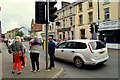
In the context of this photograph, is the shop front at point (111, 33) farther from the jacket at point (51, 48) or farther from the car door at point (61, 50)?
the jacket at point (51, 48)

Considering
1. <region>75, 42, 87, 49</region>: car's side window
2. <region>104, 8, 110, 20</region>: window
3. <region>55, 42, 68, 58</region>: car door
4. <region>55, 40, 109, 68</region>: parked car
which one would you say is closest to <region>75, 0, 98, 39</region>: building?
<region>104, 8, 110, 20</region>: window

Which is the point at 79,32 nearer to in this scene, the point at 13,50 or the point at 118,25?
the point at 118,25

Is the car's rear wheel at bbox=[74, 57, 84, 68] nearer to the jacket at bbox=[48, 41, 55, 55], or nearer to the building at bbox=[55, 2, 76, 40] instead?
the jacket at bbox=[48, 41, 55, 55]

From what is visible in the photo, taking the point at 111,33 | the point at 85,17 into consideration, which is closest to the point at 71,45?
the point at 111,33

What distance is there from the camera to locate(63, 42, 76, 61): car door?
5.90 metres

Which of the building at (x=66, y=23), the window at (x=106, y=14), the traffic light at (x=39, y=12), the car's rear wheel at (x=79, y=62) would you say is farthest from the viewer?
the building at (x=66, y=23)

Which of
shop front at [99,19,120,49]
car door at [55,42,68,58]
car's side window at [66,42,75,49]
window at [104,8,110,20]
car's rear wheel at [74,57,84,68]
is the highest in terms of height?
window at [104,8,110,20]

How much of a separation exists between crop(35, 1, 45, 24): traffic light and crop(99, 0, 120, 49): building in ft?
43.9

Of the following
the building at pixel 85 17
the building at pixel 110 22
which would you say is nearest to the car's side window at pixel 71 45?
the building at pixel 110 22

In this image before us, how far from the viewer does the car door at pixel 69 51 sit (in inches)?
232

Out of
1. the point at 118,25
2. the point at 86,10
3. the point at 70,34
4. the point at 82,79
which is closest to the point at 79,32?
the point at 70,34

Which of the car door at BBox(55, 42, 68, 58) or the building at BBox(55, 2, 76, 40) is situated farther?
the building at BBox(55, 2, 76, 40)

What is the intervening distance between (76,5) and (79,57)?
20.0 metres

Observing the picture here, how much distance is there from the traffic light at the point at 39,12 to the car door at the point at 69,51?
2.36m
